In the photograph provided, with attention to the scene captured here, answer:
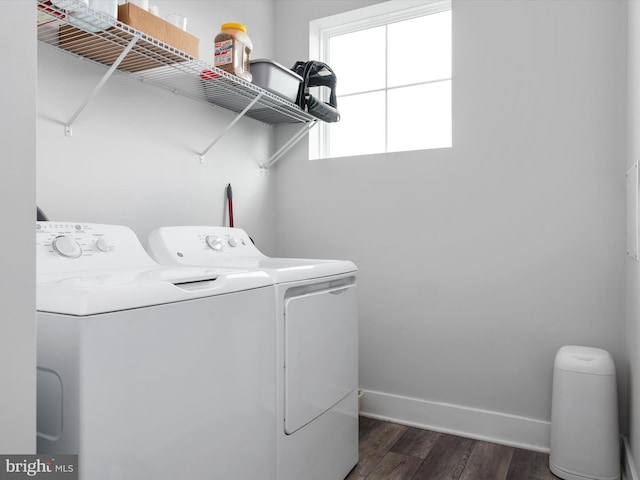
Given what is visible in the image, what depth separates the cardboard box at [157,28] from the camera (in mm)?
1380

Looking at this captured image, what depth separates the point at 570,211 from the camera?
6.60ft

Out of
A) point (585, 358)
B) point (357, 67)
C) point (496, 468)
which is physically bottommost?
point (496, 468)

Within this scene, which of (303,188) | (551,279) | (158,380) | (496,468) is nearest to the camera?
(158,380)

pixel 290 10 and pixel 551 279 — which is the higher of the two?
pixel 290 10

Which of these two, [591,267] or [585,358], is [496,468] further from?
[591,267]

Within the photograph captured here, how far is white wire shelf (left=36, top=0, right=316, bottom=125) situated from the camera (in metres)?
1.26

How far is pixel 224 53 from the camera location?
1787mm

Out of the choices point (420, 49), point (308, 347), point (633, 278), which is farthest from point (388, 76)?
point (308, 347)

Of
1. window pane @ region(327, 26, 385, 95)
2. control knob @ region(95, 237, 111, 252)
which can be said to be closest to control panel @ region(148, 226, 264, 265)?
control knob @ region(95, 237, 111, 252)

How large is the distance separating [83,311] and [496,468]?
1.82 meters

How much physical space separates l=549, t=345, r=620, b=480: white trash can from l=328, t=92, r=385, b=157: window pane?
58.8 inches

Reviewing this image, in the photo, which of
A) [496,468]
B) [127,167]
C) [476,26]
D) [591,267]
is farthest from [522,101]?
[127,167]

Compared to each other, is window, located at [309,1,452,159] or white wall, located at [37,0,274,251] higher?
window, located at [309,1,452,159]

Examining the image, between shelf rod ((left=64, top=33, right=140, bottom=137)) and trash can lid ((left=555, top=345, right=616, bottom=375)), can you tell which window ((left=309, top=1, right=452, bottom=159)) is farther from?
shelf rod ((left=64, top=33, right=140, bottom=137))
